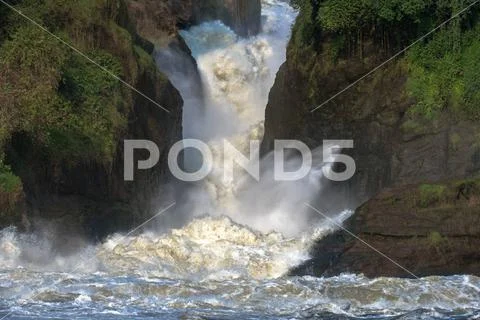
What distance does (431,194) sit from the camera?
20.5 m

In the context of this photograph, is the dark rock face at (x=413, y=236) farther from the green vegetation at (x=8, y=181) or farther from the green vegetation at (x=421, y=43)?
the green vegetation at (x=8, y=181)

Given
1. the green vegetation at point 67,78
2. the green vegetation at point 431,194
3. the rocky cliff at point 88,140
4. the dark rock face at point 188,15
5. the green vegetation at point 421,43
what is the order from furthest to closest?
the dark rock face at point 188,15 → the green vegetation at point 421,43 → the green vegetation at point 67,78 → the rocky cliff at point 88,140 → the green vegetation at point 431,194

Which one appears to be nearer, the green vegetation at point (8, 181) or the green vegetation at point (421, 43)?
the green vegetation at point (8, 181)

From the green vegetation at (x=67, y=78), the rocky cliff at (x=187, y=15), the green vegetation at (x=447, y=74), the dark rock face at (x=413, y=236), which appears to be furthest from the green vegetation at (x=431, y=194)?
the rocky cliff at (x=187, y=15)

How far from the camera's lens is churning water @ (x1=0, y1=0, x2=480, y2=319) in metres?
16.3

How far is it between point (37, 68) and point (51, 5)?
3.30 meters

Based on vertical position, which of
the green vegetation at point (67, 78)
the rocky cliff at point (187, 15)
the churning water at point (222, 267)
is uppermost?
the rocky cliff at point (187, 15)

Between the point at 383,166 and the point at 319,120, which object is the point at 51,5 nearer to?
the point at 319,120

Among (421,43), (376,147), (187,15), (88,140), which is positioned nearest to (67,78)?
(88,140)

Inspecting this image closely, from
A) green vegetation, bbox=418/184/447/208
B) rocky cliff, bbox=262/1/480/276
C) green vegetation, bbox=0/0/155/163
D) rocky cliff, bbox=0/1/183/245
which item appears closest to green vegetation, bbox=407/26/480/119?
rocky cliff, bbox=262/1/480/276

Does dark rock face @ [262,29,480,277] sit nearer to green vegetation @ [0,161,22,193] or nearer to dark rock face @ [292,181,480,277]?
dark rock face @ [292,181,480,277]

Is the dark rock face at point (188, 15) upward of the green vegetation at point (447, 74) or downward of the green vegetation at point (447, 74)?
upward

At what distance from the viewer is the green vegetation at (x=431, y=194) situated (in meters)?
20.5

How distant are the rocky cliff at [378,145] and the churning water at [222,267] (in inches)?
37.7
